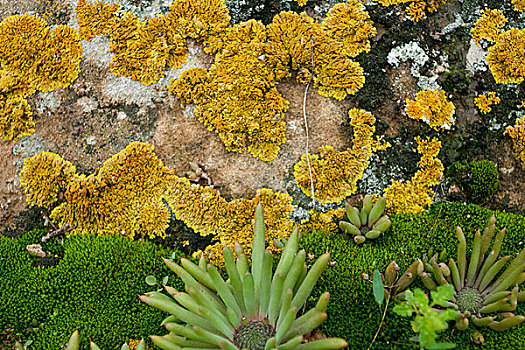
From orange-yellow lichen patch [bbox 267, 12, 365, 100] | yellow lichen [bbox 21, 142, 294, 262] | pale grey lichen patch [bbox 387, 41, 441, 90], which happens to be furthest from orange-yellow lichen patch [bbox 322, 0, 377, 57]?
yellow lichen [bbox 21, 142, 294, 262]

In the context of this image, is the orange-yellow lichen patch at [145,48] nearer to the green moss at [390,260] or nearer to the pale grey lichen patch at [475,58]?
the green moss at [390,260]

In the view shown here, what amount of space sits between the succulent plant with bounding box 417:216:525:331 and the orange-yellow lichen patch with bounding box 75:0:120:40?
2.49 m

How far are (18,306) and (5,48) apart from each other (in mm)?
1688

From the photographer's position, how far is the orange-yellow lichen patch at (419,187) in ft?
8.22

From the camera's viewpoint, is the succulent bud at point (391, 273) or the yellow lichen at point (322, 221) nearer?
the succulent bud at point (391, 273)

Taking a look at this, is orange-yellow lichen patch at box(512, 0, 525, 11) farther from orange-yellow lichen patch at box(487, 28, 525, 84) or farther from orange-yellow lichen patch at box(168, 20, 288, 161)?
orange-yellow lichen patch at box(168, 20, 288, 161)

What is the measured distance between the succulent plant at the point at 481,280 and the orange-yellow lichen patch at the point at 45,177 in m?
2.07

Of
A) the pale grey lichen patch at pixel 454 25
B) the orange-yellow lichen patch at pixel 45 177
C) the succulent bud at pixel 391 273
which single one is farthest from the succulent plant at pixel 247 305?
the pale grey lichen patch at pixel 454 25

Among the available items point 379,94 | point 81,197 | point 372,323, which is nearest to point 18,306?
point 81,197

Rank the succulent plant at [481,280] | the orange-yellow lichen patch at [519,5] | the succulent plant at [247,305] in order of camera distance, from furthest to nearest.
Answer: the orange-yellow lichen patch at [519,5], the succulent plant at [481,280], the succulent plant at [247,305]

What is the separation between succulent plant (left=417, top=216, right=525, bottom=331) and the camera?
1919mm

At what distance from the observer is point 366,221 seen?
7.86 ft

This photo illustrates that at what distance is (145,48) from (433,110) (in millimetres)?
1914

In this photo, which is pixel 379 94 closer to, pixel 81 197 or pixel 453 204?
pixel 453 204
